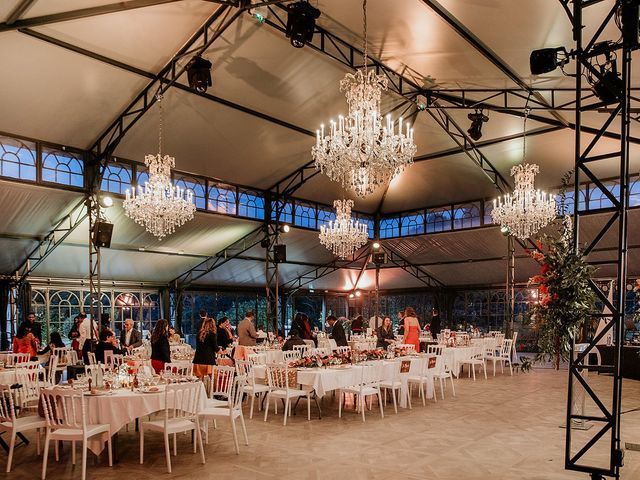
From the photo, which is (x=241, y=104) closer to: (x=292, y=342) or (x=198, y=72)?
(x=198, y=72)

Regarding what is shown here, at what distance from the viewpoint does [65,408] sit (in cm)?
510

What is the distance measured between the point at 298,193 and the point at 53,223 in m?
6.51

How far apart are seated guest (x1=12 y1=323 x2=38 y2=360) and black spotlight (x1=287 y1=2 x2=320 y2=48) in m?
7.45

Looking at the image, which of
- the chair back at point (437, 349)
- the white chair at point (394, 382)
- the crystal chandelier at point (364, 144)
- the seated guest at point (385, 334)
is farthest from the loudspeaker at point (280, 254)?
the crystal chandelier at point (364, 144)

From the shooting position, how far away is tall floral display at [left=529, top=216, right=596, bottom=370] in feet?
16.1

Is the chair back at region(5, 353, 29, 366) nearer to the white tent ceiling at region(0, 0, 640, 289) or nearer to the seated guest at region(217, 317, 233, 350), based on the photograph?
the white tent ceiling at region(0, 0, 640, 289)

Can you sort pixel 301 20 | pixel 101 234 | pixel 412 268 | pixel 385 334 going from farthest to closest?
pixel 412 268
pixel 385 334
pixel 101 234
pixel 301 20

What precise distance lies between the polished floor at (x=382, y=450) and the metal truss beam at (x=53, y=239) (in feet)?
20.8

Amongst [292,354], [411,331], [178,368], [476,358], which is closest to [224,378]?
[178,368]

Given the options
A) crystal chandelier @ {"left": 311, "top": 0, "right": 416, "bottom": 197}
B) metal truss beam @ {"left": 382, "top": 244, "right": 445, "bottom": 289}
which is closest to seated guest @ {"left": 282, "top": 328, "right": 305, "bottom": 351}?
crystal chandelier @ {"left": 311, "top": 0, "right": 416, "bottom": 197}

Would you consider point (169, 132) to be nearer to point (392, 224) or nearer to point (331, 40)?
point (331, 40)

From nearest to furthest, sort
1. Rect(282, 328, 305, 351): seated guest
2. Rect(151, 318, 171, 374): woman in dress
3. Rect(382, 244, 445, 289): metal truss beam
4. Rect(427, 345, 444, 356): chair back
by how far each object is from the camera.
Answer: Rect(151, 318, 171, 374): woman in dress → Rect(427, 345, 444, 356): chair back → Rect(282, 328, 305, 351): seated guest → Rect(382, 244, 445, 289): metal truss beam

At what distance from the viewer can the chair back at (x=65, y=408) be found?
5.02 metres

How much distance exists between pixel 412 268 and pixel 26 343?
12.7 m
